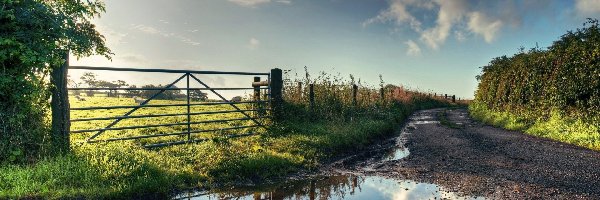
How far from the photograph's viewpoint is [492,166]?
8477 mm

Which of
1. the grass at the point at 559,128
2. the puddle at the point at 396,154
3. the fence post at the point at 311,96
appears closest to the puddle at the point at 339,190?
the puddle at the point at 396,154

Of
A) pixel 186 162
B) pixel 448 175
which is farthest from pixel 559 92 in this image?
pixel 186 162

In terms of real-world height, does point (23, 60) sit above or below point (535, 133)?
above

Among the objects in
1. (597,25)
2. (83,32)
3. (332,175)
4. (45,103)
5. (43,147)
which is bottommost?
(332,175)

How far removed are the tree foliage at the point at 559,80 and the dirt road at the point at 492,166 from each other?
7.07 feet

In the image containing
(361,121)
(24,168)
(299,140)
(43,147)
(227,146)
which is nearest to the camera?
(24,168)

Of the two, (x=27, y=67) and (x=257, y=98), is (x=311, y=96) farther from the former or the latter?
(x=27, y=67)

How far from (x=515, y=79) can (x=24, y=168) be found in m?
18.9

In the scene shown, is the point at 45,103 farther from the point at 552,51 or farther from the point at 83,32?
the point at 552,51

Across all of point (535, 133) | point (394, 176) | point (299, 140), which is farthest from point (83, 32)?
point (535, 133)

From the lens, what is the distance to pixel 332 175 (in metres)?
7.80

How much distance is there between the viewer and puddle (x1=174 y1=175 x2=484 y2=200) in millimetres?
6289

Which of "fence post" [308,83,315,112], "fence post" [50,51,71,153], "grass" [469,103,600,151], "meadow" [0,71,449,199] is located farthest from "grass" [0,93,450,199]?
"grass" [469,103,600,151]

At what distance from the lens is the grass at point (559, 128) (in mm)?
12222
